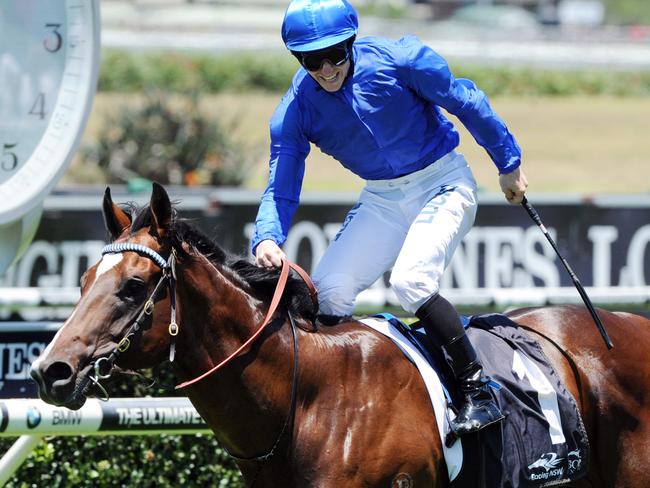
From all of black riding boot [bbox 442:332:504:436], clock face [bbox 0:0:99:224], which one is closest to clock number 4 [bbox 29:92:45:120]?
clock face [bbox 0:0:99:224]

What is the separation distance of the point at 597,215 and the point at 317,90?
588 centimetres

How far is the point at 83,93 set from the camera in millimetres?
5164

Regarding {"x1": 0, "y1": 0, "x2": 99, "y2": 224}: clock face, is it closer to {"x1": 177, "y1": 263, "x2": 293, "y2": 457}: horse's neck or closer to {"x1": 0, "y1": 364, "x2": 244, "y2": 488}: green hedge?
{"x1": 0, "y1": 364, "x2": 244, "y2": 488}: green hedge

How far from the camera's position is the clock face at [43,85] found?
504cm

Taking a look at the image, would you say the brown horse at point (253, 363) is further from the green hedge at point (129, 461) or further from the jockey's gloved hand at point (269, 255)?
the green hedge at point (129, 461)

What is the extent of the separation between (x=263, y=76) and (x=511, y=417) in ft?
104

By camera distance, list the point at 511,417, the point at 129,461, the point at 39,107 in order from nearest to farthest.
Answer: the point at 511,417
the point at 129,461
the point at 39,107

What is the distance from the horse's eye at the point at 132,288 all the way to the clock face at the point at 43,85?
5.79ft

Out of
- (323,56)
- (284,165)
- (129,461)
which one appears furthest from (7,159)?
(323,56)

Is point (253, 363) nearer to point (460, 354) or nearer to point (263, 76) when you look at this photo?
point (460, 354)

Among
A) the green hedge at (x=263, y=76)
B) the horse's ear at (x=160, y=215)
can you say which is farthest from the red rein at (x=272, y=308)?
the green hedge at (x=263, y=76)

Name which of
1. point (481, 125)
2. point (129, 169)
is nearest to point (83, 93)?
point (481, 125)

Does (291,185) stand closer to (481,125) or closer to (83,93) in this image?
(481,125)

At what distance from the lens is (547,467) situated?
394cm
